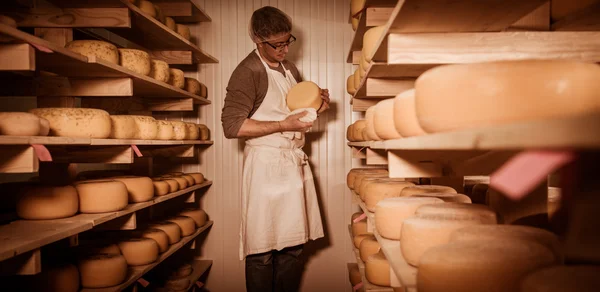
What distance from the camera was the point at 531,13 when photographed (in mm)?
1325

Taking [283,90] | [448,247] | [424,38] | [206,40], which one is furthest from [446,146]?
[206,40]

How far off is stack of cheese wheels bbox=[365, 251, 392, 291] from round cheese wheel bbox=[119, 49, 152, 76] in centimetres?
164

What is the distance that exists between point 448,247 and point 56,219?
66.1 inches

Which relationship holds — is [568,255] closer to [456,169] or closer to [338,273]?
[456,169]

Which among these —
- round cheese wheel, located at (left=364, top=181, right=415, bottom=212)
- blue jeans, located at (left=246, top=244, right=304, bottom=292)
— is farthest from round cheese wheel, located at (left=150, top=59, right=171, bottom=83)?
round cheese wheel, located at (left=364, top=181, right=415, bottom=212)

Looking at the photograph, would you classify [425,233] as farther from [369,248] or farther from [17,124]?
[17,124]

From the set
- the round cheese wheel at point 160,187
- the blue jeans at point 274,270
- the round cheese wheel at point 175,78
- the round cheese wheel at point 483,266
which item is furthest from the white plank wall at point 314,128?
the round cheese wheel at point 483,266

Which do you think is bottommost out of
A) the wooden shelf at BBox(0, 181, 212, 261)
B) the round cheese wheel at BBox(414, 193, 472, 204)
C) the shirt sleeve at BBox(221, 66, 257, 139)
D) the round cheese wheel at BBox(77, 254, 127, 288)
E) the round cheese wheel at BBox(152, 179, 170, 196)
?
the round cheese wheel at BBox(77, 254, 127, 288)

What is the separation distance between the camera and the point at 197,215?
3412 mm

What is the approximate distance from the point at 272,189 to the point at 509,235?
193cm

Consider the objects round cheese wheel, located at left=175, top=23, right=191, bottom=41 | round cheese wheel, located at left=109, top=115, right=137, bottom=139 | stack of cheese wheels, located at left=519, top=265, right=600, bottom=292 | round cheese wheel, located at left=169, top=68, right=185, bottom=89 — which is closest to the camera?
stack of cheese wheels, located at left=519, top=265, right=600, bottom=292

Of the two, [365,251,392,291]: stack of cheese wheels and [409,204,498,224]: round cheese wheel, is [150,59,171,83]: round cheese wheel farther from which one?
[409,204,498,224]: round cheese wheel

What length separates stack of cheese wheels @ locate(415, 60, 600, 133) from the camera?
71cm

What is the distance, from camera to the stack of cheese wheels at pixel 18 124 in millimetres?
1451
